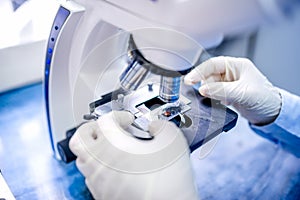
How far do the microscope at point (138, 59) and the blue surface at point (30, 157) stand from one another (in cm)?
7

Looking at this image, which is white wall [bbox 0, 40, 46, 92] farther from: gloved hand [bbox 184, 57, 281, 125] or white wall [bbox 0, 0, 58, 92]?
gloved hand [bbox 184, 57, 281, 125]

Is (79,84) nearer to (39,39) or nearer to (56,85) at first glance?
(56,85)

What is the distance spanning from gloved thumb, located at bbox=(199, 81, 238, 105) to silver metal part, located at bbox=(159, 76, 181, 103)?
0.13 m

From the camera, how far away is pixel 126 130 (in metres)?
0.64

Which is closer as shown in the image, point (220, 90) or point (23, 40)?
point (220, 90)

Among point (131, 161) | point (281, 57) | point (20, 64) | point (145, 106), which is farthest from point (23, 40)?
point (281, 57)

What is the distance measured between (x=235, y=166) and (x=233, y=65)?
0.97ft

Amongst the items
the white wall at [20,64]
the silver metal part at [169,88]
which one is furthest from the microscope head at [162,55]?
the white wall at [20,64]

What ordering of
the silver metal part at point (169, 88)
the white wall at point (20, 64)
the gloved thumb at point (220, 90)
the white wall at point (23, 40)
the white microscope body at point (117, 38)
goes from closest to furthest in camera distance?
the white microscope body at point (117, 38) < the silver metal part at point (169, 88) < the gloved thumb at point (220, 90) < the white wall at point (23, 40) < the white wall at point (20, 64)

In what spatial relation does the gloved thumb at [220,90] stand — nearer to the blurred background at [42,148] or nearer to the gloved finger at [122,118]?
the blurred background at [42,148]

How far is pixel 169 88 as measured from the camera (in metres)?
0.63

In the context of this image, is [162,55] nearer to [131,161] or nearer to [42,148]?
[131,161]

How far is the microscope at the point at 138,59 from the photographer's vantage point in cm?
45

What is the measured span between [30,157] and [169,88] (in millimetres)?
532
